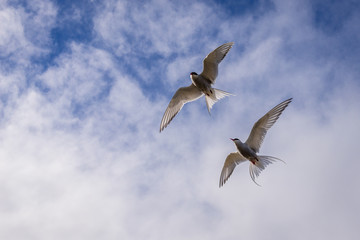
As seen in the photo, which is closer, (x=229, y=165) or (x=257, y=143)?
(x=257, y=143)

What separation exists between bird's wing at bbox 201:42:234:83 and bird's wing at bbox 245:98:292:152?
2.15 metres

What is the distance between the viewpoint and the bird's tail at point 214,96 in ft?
35.5

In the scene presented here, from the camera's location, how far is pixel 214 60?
10.6 m

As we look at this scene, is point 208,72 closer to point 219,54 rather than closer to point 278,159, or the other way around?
point 219,54

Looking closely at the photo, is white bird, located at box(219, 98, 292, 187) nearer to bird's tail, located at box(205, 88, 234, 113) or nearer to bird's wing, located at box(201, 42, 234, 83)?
bird's tail, located at box(205, 88, 234, 113)

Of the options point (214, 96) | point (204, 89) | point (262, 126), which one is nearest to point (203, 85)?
point (204, 89)

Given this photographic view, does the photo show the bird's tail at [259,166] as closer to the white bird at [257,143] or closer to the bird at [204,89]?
the white bird at [257,143]

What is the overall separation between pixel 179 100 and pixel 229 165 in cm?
284

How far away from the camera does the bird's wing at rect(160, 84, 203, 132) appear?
11531 millimetres

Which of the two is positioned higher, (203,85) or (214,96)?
(203,85)

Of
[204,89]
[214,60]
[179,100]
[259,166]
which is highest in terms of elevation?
[179,100]

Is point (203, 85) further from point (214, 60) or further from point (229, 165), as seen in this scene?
point (229, 165)

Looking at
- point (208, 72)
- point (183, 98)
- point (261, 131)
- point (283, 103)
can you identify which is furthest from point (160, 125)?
point (283, 103)

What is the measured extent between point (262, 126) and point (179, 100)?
3186mm
